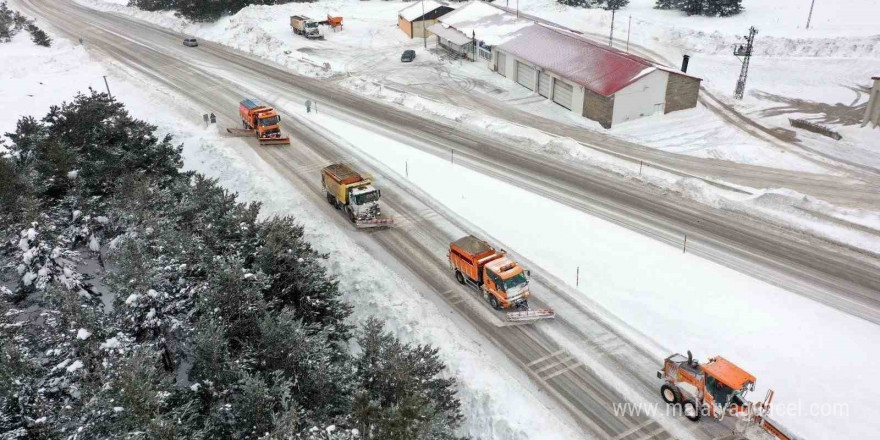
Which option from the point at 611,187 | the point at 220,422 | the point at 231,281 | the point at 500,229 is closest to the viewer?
the point at 220,422

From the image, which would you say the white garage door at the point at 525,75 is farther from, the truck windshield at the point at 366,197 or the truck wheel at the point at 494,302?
the truck wheel at the point at 494,302

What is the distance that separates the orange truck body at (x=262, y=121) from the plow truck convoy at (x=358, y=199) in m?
14.0

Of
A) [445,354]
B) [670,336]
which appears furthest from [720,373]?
[445,354]

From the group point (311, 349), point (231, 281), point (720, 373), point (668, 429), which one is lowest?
point (668, 429)

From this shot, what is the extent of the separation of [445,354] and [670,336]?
10069mm

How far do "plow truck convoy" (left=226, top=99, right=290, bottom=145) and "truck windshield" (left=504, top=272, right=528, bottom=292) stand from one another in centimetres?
2799

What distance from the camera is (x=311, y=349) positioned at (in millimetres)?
18312

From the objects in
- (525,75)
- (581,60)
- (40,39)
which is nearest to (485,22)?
(525,75)

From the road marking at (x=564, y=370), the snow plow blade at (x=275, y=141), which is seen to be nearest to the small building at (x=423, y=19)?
the snow plow blade at (x=275, y=141)

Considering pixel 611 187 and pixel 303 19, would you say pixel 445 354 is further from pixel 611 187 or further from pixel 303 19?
pixel 303 19

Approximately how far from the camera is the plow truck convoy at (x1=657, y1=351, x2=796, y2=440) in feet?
61.2

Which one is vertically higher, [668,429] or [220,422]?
[220,422]

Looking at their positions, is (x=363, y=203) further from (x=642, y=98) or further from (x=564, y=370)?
(x=642, y=98)

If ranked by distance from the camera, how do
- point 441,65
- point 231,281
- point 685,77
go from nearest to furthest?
point 231,281 → point 685,77 → point 441,65
